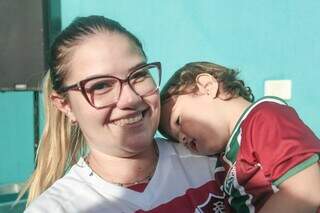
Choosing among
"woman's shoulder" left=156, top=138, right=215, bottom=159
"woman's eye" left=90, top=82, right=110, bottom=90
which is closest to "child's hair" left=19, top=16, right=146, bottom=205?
"woman's eye" left=90, top=82, right=110, bottom=90

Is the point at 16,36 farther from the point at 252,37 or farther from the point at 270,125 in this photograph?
the point at 270,125

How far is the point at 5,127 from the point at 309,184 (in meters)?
2.12

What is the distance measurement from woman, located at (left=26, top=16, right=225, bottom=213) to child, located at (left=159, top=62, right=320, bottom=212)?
0.21 ft

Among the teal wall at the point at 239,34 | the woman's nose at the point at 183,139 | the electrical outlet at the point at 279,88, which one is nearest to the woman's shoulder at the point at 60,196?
the woman's nose at the point at 183,139

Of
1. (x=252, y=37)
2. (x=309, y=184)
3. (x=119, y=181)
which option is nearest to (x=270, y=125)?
(x=309, y=184)

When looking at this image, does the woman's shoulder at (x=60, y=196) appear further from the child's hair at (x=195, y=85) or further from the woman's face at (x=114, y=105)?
the child's hair at (x=195, y=85)

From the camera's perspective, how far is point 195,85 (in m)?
1.28

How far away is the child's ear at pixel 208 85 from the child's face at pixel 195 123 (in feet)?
0.04

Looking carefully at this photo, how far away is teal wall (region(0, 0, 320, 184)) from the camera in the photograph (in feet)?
8.21

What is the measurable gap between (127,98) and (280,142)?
0.32m

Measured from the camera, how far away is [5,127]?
2.75m

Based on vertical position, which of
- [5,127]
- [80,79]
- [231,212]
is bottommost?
[5,127]

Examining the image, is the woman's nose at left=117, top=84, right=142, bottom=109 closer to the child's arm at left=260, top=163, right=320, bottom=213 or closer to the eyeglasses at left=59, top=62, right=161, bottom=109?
the eyeglasses at left=59, top=62, right=161, bottom=109

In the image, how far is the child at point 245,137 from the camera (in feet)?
3.14
